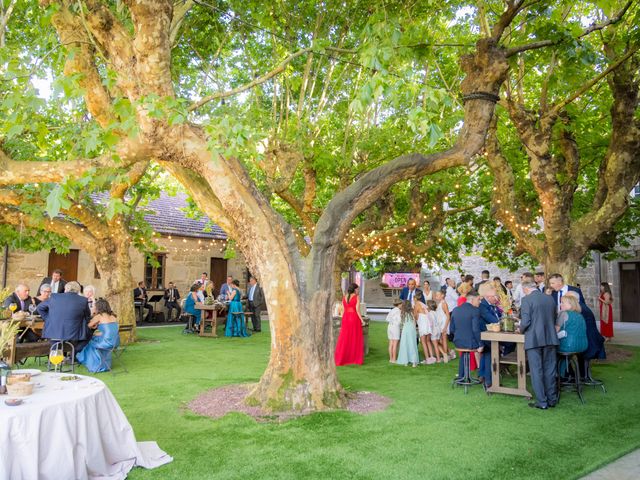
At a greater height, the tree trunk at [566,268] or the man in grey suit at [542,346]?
the tree trunk at [566,268]

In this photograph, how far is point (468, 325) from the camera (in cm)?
776

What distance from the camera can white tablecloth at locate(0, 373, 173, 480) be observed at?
11.0 feet

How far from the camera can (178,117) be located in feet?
16.6

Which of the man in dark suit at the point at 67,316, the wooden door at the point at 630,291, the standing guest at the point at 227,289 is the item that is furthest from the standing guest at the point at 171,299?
the wooden door at the point at 630,291

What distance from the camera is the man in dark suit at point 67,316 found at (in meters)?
8.38

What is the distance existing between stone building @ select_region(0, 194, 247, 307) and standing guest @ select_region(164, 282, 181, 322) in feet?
1.94

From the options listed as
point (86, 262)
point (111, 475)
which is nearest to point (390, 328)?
point (111, 475)

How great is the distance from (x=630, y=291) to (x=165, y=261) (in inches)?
742

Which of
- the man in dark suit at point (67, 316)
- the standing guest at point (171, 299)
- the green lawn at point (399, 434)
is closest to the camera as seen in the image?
the green lawn at point (399, 434)

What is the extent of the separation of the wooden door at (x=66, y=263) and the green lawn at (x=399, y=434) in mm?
10838

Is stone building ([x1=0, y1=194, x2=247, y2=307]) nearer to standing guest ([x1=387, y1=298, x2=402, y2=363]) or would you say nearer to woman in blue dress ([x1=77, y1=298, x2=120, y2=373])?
woman in blue dress ([x1=77, y1=298, x2=120, y2=373])

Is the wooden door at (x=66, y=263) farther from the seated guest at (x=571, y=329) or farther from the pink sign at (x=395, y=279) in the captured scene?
the seated guest at (x=571, y=329)

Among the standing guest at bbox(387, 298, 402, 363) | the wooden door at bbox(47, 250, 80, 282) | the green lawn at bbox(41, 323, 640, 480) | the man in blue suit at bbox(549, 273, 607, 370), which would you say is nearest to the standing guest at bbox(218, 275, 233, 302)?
the wooden door at bbox(47, 250, 80, 282)

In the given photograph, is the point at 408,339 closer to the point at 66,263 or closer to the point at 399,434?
the point at 399,434
